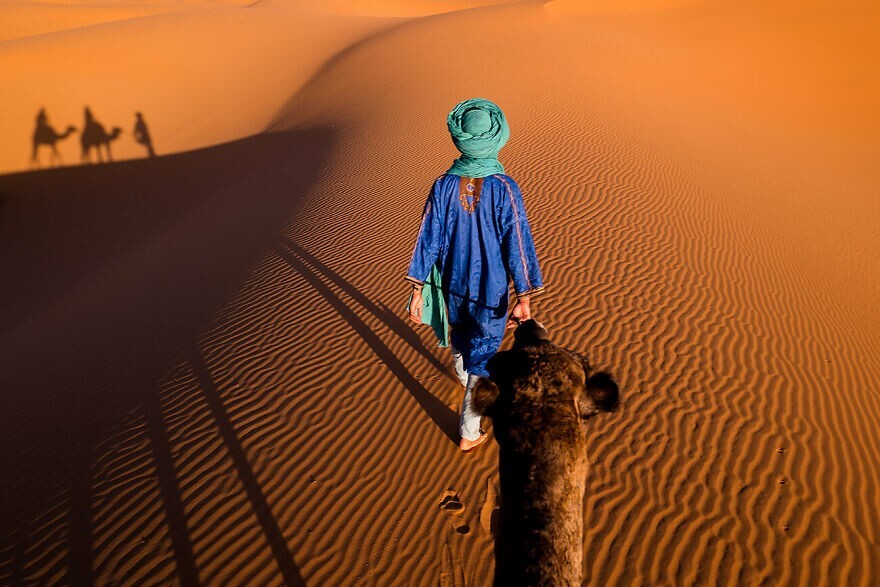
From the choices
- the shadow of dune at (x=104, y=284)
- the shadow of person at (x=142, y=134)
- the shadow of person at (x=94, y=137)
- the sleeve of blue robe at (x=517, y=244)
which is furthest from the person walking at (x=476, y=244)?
the shadow of person at (x=94, y=137)

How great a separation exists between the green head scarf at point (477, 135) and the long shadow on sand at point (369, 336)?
8.46ft

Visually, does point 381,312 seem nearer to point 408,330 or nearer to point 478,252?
point 408,330

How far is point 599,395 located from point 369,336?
169 inches

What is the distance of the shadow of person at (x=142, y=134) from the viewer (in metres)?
16.4

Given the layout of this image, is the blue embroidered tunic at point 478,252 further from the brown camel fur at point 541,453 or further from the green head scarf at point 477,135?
the brown camel fur at point 541,453

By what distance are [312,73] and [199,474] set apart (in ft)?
64.4

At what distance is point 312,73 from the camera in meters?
19.8

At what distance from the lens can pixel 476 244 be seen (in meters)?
2.95

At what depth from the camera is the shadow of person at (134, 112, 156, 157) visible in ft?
53.9

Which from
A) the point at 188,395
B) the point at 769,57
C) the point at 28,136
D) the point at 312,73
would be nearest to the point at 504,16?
the point at 312,73

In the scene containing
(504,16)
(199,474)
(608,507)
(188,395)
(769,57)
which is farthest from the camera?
(504,16)

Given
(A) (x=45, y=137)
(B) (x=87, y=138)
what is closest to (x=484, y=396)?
(B) (x=87, y=138)

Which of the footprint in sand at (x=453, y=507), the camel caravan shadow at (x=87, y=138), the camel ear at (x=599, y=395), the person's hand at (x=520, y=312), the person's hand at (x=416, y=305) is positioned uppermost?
the camel caravan shadow at (x=87, y=138)

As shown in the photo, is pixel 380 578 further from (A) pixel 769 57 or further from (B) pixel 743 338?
(A) pixel 769 57
